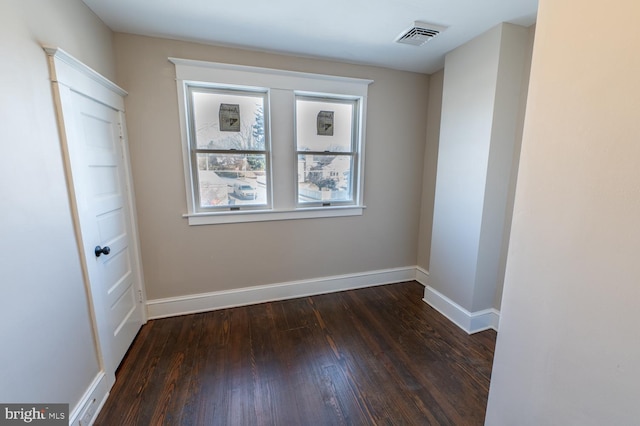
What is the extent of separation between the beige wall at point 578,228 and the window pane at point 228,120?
2.26m

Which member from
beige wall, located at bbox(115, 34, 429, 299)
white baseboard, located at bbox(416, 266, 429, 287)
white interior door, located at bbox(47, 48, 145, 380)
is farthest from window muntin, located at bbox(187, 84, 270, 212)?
white baseboard, located at bbox(416, 266, 429, 287)

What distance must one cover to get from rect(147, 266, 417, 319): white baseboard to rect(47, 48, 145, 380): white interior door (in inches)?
10.5

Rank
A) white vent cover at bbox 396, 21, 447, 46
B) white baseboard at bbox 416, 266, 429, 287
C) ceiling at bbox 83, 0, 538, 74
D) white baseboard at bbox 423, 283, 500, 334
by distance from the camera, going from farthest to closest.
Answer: white baseboard at bbox 416, 266, 429, 287 < white baseboard at bbox 423, 283, 500, 334 < white vent cover at bbox 396, 21, 447, 46 < ceiling at bbox 83, 0, 538, 74

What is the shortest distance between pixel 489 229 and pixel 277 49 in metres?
2.58

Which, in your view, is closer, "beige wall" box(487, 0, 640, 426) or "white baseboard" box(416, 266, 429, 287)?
"beige wall" box(487, 0, 640, 426)

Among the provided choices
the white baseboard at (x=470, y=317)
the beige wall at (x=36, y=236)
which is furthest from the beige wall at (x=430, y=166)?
the beige wall at (x=36, y=236)

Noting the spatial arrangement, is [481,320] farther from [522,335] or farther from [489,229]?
[522,335]

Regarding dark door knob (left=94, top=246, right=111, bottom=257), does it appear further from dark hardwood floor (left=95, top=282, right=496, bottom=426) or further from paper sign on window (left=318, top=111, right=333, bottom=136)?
paper sign on window (left=318, top=111, right=333, bottom=136)

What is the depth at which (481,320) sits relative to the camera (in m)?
2.39

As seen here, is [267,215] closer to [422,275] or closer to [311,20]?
[311,20]

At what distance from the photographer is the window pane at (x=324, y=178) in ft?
9.28

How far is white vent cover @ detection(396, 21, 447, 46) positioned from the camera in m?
1.99

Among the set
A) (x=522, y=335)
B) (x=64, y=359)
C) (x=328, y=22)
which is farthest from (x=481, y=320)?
(x=64, y=359)

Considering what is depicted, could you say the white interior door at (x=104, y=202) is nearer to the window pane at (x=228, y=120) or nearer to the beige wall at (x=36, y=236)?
the beige wall at (x=36, y=236)
